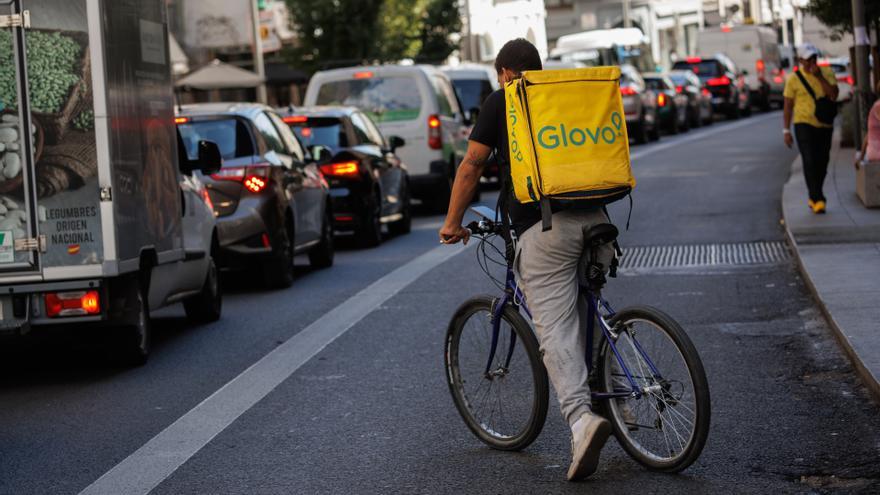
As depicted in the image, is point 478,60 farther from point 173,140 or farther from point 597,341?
point 597,341

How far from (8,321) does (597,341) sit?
13.4 ft

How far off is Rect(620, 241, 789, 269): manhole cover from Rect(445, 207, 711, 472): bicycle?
7.06 m

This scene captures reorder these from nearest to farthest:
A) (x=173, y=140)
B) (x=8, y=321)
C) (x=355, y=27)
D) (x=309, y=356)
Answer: (x=8, y=321), (x=309, y=356), (x=173, y=140), (x=355, y=27)

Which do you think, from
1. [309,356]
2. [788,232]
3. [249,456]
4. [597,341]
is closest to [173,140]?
[309,356]

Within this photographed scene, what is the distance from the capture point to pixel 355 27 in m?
41.8

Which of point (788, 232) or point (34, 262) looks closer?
point (34, 262)

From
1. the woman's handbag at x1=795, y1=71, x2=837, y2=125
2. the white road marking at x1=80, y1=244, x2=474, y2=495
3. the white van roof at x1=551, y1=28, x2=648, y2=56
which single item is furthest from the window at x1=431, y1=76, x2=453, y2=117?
the white van roof at x1=551, y1=28, x2=648, y2=56

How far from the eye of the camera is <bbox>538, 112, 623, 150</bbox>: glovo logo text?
641cm

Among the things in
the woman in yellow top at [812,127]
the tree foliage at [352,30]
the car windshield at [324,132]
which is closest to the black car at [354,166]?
the car windshield at [324,132]

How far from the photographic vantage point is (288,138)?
51.2ft

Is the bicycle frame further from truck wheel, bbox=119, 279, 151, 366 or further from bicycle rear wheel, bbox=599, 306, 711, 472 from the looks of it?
truck wheel, bbox=119, 279, 151, 366

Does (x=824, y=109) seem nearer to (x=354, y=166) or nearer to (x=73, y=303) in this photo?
(x=354, y=166)

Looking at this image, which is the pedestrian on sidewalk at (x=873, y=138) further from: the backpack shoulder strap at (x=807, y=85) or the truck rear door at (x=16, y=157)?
the truck rear door at (x=16, y=157)

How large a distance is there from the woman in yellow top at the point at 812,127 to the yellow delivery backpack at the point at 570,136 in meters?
10.0
